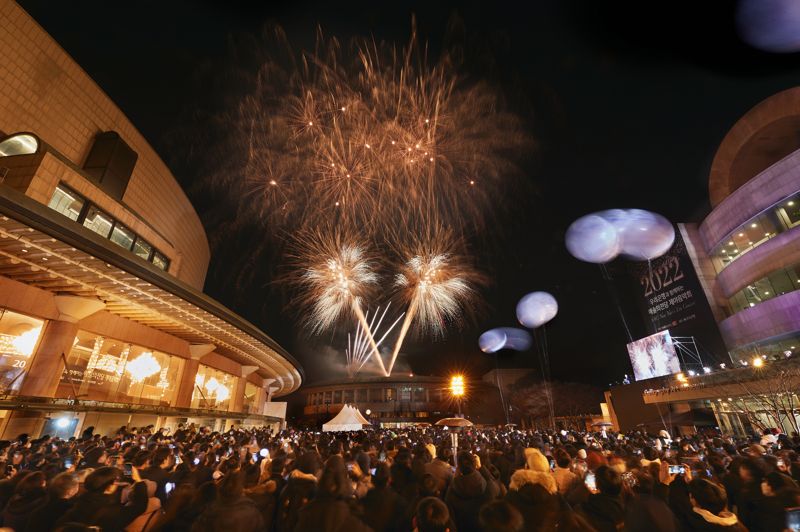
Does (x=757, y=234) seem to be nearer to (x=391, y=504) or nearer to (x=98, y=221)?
(x=391, y=504)

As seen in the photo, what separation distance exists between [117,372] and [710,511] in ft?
83.2

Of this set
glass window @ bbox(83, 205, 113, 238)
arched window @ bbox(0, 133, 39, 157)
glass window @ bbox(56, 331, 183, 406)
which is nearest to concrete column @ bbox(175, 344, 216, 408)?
glass window @ bbox(56, 331, 183, 406)

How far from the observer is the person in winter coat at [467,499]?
14.4ft

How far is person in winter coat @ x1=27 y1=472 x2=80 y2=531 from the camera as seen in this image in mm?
3771

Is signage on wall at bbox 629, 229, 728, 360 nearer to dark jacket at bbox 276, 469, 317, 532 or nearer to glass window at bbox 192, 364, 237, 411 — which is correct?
dark jacket at bbox 276, 469, 317, 532

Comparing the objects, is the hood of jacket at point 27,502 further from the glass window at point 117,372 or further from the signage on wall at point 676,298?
the signage on wall at point 676,298

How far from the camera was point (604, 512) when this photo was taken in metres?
4.05

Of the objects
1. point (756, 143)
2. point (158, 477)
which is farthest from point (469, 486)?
point (756, 143)

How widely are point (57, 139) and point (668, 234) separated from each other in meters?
56.5

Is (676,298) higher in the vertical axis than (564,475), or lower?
higher

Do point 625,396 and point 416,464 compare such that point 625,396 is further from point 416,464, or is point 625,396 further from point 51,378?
point 51,378

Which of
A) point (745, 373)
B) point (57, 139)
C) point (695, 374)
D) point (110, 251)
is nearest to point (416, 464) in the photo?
point (110, 251)

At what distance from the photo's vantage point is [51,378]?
15.6 m

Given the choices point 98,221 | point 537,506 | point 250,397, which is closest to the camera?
point 537,506
